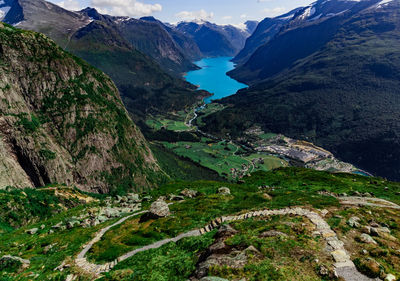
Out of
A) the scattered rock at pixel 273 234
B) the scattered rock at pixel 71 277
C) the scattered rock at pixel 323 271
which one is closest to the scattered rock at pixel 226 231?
the scattered rock at pixel 273 234

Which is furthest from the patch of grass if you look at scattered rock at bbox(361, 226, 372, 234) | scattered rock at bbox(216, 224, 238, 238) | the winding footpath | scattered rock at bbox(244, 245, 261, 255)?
scattered rock at bbox(361, 226, 372, 234)

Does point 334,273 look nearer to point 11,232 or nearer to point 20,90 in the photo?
point 11,232

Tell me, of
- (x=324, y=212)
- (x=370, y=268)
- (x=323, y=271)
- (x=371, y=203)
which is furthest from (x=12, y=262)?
(x=371, y=203)

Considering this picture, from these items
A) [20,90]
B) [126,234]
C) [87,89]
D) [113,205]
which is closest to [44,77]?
[20,90]

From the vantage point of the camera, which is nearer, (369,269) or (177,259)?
(369,269)

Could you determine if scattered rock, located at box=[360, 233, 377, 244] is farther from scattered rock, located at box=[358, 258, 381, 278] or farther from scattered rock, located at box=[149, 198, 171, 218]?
scattered rock, located at box=[149, 198, 171, 218]

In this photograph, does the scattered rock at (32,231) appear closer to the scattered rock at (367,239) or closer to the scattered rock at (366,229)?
the scattered rock at (367,239)
